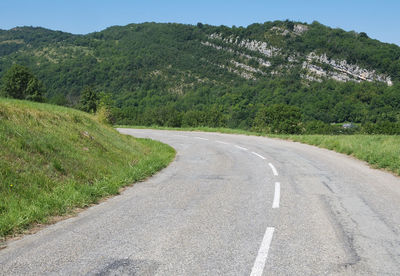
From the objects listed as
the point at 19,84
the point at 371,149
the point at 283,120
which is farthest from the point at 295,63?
the point at 371,149

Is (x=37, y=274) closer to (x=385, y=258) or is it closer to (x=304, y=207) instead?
(x=385, y=258)

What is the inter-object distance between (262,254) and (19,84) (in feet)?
223

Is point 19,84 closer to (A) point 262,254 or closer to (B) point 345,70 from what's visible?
(A) point 262,254

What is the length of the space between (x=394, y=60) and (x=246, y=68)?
60.4 metres

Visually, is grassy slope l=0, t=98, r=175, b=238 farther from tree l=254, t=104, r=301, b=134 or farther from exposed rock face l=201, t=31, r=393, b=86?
exposed rock face l=201, t=31, r=393, b=86

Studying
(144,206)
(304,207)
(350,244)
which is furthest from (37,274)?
(304,207)

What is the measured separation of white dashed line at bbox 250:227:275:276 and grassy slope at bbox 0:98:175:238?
3542mm

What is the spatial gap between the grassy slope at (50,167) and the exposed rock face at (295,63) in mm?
112895

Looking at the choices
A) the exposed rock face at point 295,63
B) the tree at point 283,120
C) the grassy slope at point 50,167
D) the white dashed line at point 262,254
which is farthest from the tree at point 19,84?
the exposed rock face at point 295,63

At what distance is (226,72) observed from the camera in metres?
151

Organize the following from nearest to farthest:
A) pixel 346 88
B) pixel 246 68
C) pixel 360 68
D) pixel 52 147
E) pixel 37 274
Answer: pixel 37 274 < pixel 52 147 < pixel 346 88 < pixel 360 68 < pixel 246 68

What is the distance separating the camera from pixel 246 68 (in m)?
154

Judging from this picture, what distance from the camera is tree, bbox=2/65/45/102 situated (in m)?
61.5

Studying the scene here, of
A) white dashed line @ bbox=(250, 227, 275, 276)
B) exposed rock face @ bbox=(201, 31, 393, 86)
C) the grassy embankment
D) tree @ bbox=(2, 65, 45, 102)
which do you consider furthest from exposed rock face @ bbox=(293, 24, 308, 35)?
white dashed line @ bbox=(250, 227, 275, 276)
